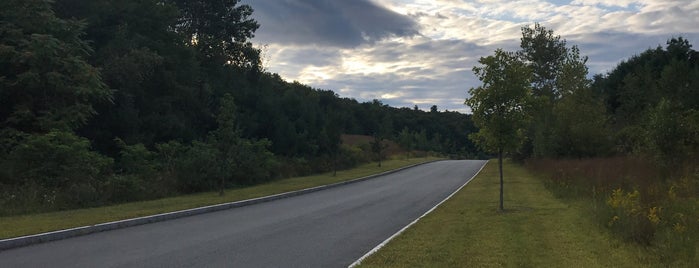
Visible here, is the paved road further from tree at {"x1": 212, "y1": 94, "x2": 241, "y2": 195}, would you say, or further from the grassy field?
tree at {"x1": 212, "y1": 94, "x2": 241, "y2": 195}

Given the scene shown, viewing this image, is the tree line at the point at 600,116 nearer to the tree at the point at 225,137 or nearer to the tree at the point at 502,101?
the tree at the point at 502,101

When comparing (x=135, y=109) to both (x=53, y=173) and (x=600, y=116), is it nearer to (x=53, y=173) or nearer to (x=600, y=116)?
(x=53, y=173)

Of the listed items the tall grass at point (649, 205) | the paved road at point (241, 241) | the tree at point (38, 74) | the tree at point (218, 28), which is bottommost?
the paved road at point (241, 241)

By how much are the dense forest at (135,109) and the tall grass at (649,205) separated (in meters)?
14.8

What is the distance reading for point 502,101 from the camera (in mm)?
15828

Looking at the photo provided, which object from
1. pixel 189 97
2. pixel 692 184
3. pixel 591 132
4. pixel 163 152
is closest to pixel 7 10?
pixel 163 152

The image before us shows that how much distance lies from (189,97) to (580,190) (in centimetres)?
3036

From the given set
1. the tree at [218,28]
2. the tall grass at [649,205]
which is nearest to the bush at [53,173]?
the tall grass at [649,205]

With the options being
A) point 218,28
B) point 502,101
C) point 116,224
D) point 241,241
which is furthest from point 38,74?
point 218,28

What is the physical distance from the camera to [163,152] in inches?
1180

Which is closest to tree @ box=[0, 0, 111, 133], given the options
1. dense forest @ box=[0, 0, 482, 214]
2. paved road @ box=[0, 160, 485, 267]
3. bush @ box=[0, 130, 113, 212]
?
dense forest @ box=[0, 0, 482, 214]

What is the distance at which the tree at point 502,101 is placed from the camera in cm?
1570

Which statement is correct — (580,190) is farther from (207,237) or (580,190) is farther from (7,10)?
(7,10)

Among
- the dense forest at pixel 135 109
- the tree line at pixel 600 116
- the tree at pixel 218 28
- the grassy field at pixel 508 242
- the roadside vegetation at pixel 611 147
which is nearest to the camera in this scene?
the grassy field at pixel 508 242
